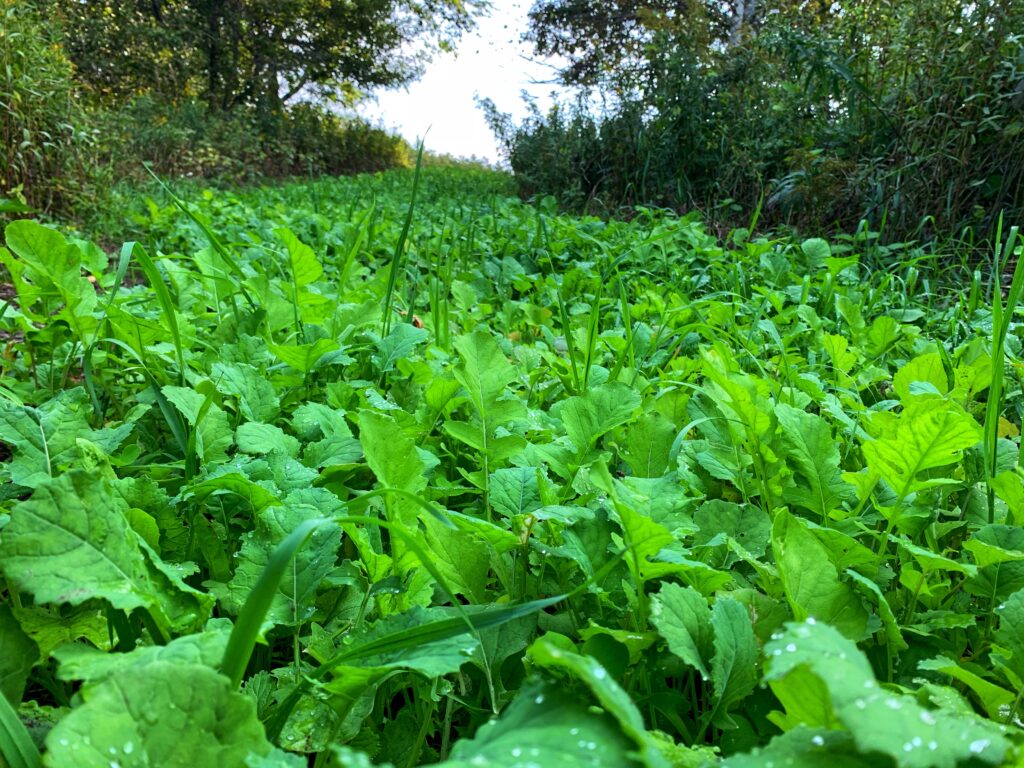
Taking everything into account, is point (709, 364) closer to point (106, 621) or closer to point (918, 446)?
point (918, 446)

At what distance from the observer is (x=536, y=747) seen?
454 mm

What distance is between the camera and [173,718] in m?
0.49

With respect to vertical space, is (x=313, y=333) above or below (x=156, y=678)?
above

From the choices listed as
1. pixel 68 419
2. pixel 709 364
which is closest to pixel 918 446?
pixel 709 364

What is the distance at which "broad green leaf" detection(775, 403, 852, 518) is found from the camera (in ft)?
3.46

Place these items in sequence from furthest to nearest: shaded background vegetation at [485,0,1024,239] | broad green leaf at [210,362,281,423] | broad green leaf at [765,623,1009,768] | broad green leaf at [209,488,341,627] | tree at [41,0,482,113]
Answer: tree at [41,0,482,113] → shaded background vegetation at [485,0,1024,239] → broad green leaf at [210,362,281,423] → broad green leaf at [209,488,341,627] → broad green leaf at [765,623,1009,768]

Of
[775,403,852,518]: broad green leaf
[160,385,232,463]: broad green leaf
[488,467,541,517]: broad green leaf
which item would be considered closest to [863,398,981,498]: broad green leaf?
[775,403,852,518]: broad green leaf

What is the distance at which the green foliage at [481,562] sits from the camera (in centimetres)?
50

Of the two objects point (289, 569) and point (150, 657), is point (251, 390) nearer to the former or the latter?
point (289, 569)

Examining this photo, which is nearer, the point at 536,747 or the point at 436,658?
the point at 536,747

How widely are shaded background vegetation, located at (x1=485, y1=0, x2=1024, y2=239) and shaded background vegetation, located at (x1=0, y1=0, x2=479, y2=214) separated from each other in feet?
14.3

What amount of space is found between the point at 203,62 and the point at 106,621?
54.0ft

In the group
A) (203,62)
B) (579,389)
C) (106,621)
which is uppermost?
(203,62)

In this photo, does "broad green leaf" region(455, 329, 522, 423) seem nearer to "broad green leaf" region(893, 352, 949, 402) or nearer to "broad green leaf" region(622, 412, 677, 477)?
"broad green leaf" region(622, 412, 677, 477)
